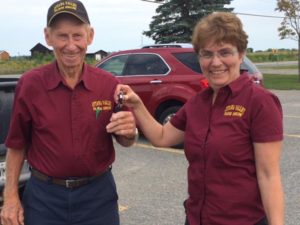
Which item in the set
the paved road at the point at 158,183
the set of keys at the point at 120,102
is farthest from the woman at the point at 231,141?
the paved road at the point at 158,183

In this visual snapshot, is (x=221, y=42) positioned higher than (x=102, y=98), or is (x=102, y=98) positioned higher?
(x=221, y=42)

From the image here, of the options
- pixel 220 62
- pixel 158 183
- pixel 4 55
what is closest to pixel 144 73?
pixel 158 183

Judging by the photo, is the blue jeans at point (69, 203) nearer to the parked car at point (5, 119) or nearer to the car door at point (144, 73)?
the parked car at point (5, 119)

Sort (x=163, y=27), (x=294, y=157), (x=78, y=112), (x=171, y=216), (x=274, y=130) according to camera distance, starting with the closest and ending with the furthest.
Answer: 1. (x=274, y=130)
2. (x=78, y=112)
3. (x=171, y=216)
4. (x=294, y=157)
5. (x=163, y=27)

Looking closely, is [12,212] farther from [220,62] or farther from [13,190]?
[220,62]

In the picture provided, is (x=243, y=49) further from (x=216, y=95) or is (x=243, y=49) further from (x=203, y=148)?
(x=203, y=148)

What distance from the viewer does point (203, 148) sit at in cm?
242

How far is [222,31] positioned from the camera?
2.41 metres

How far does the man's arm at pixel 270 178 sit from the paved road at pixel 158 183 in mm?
2778

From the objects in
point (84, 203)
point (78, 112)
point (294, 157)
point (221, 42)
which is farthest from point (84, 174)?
point (294, 157)

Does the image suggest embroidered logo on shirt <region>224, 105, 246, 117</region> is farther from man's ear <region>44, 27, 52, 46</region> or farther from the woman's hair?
man's ear <region>44, 27, 52, 46</region>

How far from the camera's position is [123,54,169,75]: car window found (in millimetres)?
9352

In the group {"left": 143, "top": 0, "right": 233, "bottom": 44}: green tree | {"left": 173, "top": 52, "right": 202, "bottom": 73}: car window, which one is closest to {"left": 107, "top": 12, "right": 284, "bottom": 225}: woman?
{"left": 173, "top": 52, "right": 202, "bottom": 73}: car window

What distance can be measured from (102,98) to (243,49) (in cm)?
78
